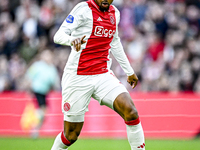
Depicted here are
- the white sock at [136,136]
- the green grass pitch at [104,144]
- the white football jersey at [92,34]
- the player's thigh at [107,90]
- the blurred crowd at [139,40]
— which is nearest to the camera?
the white sock at [136,136]

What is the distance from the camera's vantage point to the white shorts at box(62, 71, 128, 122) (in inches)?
228

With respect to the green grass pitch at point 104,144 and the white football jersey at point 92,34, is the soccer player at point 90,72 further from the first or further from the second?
the green grass pitch at point 104,144

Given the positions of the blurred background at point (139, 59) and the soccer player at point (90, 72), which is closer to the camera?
the soccer player at point (90, 72)

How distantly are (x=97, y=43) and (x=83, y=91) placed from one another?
69 cm

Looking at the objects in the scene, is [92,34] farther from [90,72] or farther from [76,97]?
[76,97]

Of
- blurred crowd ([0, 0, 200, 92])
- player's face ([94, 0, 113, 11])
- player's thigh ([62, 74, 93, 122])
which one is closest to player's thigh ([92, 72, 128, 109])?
player's thigh ([62, 74, 93, 122])

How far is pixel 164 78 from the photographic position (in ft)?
39.4

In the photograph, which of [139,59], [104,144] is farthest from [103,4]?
[139,59]

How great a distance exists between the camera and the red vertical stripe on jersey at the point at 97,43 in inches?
227

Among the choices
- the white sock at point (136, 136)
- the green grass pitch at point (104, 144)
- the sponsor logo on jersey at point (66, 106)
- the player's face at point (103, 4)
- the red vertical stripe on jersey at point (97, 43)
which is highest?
the player's face at point (103, 4)

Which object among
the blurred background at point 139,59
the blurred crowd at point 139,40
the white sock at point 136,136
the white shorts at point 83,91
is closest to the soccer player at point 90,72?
the white shorts at point 83,91

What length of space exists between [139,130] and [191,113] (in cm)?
508

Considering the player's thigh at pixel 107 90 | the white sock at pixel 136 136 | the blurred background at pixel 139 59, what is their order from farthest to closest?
the blurred background at pixel 139 59 < the player's thigh at pixel 107 90 < the white sock at pixel 136 136

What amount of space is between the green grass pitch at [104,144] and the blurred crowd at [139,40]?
2.47 metres
